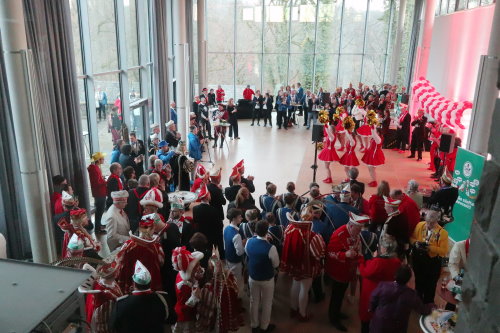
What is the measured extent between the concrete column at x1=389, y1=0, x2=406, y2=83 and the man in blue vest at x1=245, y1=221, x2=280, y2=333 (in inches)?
641

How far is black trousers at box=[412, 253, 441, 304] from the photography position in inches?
185

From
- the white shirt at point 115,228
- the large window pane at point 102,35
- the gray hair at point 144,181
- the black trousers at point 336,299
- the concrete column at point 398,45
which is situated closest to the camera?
the black trousers at point 336,299

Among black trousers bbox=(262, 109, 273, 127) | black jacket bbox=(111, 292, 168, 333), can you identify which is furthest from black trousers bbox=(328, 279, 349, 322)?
black trousers bbox=(262, 109, 273, 127)

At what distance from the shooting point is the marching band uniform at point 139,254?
158 inches

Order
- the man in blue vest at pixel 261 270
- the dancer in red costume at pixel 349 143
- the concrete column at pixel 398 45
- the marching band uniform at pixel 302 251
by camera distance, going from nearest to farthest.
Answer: the man in blue vest at pixel 261 270
the marching band uniform at pixel 302 251
the dancer in red costume at pixel 349 143
the concrete column at pixel 398 45

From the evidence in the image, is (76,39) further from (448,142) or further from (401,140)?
(401,140)

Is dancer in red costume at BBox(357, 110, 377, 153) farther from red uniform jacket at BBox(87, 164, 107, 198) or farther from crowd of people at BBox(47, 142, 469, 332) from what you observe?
red uniform jacket at BBox(87, 164, 107, 198)

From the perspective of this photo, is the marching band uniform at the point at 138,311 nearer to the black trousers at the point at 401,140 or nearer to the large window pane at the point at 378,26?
the black trousers at the point at 401,140

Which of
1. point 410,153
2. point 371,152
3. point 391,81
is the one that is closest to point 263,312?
point 371,152

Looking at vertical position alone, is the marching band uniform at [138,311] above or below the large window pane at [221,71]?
below

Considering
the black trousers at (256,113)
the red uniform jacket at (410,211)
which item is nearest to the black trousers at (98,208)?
the red uniform jacket at (410,211)

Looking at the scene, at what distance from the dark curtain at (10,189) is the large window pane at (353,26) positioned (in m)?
16.5

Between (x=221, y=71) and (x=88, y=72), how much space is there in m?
12.5

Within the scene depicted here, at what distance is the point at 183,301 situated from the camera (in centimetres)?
370
